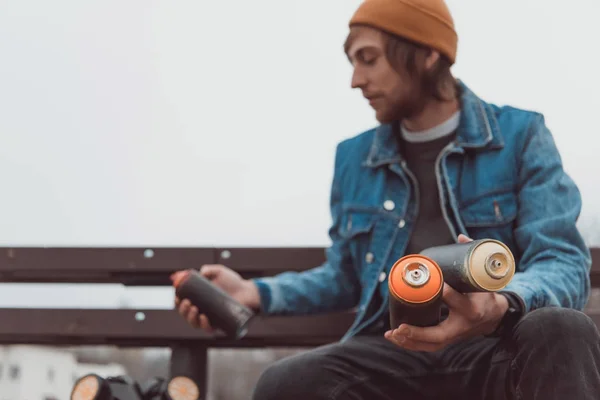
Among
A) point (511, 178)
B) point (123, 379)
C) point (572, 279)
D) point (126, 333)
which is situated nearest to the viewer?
point (572, 279)

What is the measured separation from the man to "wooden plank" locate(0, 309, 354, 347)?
0.26 metres

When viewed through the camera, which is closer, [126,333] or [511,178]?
[511,178]

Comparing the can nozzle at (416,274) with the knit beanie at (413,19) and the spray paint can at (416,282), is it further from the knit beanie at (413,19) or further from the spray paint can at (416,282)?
the knit beanie at (413,19)

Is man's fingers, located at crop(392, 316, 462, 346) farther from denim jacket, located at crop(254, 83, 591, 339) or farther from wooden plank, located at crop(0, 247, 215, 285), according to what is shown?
wooden plank, located at crop(0, 247, 215, 285)

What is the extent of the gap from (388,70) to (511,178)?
38 centimetres

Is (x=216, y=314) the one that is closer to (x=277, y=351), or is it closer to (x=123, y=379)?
(x=123, y=379)

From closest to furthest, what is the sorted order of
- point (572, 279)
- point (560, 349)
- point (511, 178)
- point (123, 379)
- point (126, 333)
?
point (560, 349) → point (572, 279) → point (511, 178) → point (123, 379) → point (126, 333)

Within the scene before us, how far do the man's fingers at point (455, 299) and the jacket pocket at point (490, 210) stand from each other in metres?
0.48

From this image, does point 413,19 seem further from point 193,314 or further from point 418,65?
point 193,314

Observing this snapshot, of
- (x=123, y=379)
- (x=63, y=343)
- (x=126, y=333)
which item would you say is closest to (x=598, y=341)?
(x=123, y=379)

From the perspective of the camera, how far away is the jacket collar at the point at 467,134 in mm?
1762

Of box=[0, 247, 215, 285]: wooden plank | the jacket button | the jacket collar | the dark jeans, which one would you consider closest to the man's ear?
the jacket collar

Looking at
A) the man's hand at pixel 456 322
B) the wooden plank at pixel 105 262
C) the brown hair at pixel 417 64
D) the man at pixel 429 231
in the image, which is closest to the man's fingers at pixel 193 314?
the man at pixel 429 231

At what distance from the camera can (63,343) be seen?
2338 mm
